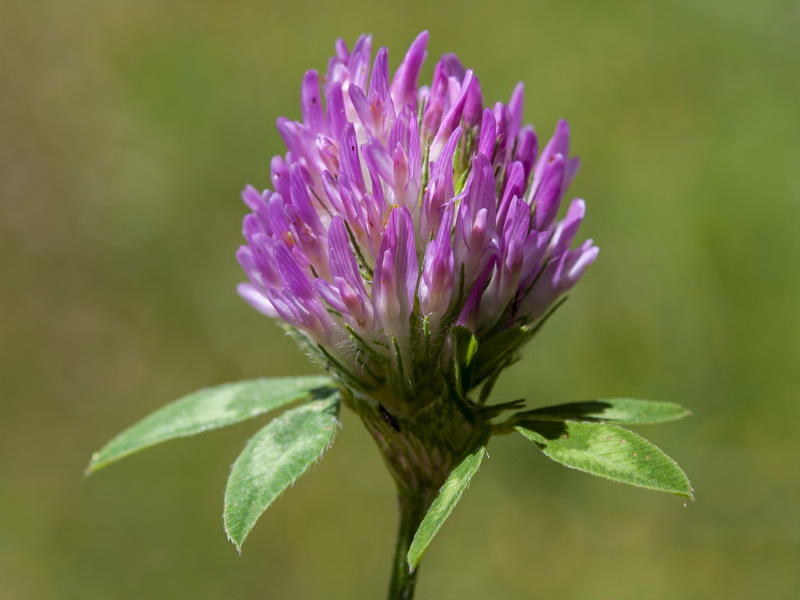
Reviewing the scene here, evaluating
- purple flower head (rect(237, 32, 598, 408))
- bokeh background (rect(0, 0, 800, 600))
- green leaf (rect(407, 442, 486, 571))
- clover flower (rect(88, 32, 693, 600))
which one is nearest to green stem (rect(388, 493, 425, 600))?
clover flower (rect(88, 32, 693, 600))

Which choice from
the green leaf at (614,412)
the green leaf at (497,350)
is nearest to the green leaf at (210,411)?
the green leaf at (497,350)

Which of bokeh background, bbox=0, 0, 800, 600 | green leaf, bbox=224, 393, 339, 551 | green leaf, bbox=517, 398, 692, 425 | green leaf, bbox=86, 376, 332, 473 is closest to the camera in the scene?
green leaf, bbox=224, 393, 339, 551

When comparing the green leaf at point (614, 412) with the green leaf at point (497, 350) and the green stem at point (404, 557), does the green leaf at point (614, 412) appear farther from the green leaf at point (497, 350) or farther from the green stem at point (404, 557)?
the green stem at point (404, 557)

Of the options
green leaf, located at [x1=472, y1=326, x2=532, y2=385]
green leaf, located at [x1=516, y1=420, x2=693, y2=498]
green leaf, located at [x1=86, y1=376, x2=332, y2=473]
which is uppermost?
green leaf, located at [x1=86, y1=376, x2=332, y2=473]

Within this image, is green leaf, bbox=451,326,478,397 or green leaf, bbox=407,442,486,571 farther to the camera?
green leaf, bbox=451,326,478,397

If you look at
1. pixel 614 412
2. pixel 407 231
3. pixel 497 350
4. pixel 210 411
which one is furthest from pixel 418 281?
pixel 210 411

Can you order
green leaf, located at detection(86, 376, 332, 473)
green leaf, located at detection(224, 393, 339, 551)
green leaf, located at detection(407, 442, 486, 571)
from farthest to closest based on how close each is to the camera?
green leaf, located at detection(86, 376, 332, 473)
green leaf, located at detection(224, 393, 339, 551)
green leaf, located at detection(407, 442, 486, 571)

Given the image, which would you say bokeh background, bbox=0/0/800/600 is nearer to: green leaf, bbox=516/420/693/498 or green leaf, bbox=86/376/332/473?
green leaf, bbox=86/376/332/473

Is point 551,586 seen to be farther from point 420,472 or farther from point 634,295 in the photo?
point 420,472
